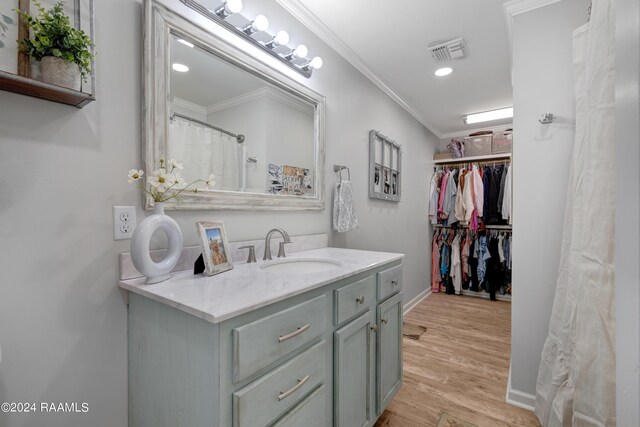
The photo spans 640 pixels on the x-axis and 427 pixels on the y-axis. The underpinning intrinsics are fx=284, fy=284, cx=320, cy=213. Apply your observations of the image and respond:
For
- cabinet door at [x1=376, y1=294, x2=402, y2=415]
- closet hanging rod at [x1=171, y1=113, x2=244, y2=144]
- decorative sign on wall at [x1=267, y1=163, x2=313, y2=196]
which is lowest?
cabinet door at [x1=376, y1=294, x2=402, y2=415]

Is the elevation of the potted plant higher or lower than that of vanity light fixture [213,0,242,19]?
lower

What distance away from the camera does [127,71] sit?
3.34 feet

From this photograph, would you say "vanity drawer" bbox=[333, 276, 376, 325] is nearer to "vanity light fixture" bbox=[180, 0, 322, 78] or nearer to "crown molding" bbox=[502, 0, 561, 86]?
"vanity light fixture" bbox=[180, 0, 322, 78]

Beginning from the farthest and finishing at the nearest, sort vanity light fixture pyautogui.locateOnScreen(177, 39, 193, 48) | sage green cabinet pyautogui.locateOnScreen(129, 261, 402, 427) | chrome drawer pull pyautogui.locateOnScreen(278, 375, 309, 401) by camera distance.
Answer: vanity light fixture pyautogui.locateOnScreen(177, 39, 193, 48) → chrome drawer pull pyautogui.locateOnScreen(278, 375, 309, 401) → sage green cabinet pyautogui.locateOnScreen(129, 261, 402, 427)

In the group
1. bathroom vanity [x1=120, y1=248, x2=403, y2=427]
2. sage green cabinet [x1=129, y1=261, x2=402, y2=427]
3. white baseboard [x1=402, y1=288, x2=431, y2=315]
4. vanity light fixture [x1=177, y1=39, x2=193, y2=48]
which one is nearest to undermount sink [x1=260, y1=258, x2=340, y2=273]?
bathroom vanity [x1=120, y1=248, x2=403, y2=427]

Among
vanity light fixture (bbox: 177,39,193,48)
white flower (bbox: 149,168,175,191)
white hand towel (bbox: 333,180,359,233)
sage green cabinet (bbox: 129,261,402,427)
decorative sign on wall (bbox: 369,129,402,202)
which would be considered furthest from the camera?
decorative sign on wall (bbox: 369,129,402,202)

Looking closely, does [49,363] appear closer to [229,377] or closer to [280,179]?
[229,377]

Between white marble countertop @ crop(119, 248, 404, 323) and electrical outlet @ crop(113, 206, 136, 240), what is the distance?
163mm

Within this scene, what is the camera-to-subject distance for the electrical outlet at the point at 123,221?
0.98m

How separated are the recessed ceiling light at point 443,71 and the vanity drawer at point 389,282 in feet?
6.07

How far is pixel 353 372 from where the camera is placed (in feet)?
3.97

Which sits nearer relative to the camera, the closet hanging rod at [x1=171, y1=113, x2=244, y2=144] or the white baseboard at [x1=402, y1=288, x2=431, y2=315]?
the closet hanging rod at [x1=171, y1=113, x2=244, y2=144]

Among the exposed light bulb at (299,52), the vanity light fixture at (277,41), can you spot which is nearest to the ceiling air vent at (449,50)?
the exposed light bulb at (299,52)

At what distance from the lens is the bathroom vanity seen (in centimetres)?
72
